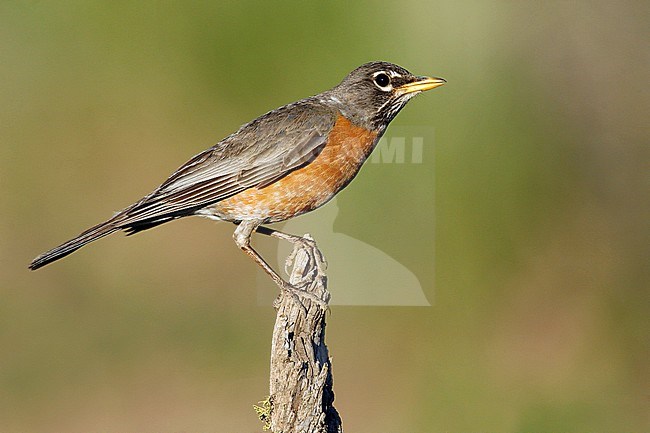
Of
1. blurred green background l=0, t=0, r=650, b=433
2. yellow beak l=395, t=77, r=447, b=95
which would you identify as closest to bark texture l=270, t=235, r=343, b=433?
yellow beak l=395, t=77, r=447, b=95

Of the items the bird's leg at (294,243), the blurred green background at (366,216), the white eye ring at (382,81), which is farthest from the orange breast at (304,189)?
the blurred green background at (366,216)

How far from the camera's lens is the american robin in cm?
688

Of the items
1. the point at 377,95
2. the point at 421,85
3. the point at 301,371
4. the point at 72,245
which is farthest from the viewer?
the point at 377,95

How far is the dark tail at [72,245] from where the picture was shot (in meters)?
6.43

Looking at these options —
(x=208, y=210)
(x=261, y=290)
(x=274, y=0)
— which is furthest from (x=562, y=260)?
(x=208, y=210)

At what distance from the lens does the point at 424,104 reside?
11.6m

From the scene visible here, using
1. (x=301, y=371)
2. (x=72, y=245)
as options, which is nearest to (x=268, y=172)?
(x=72, y=245)

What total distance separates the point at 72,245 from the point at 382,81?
2779 millimetres

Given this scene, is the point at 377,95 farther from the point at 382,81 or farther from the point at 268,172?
the point at 268,172

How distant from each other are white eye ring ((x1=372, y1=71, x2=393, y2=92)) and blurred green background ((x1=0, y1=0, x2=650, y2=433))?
334 centimetres

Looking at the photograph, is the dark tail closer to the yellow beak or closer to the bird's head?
the bird's head

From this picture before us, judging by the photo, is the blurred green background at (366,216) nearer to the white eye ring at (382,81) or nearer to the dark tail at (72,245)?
the white eye ring at (382,81)

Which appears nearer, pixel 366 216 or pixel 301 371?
pixel 301 371

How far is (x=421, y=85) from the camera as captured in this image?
7.23 metres
